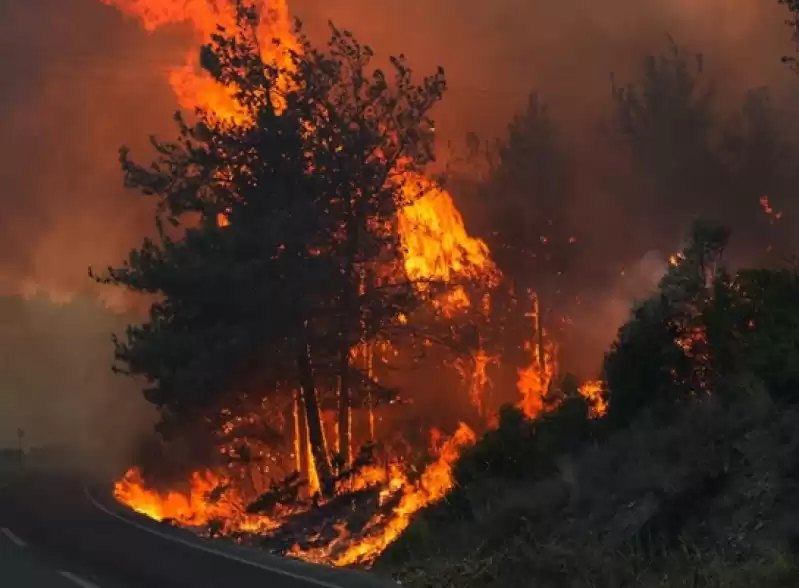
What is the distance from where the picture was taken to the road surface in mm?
12516

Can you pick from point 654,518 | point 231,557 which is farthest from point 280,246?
point 654,518

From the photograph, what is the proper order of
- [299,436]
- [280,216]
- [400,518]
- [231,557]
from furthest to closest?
[299,436]
[280,216]
[400,518]
[231,557]

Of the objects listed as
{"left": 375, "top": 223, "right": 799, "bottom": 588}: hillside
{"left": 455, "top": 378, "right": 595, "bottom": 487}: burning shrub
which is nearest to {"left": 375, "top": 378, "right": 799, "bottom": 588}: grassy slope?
{"left": 375, "top": 223, "right": 799, "bottom": 588}: hillside

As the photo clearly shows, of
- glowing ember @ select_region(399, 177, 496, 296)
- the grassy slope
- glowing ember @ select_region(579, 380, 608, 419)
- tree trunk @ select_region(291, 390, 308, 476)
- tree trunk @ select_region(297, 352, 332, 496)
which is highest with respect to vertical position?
glowing ember @ select_region(399, 177, 496, 296)

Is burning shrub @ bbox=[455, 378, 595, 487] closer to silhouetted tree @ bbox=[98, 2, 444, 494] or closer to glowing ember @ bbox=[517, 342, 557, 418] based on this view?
silhouetted tree @ bbox=[98, 2, 444, 494]

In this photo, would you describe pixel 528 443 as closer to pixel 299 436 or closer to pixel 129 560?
pixel 129 560

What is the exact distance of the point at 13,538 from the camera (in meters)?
18.1

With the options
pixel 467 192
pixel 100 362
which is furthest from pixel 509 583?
pixel 100 362

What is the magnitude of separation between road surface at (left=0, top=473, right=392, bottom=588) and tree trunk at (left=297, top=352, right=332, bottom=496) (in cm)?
591

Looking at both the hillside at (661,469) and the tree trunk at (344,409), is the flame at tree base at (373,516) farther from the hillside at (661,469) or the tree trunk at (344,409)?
the tree trunk at (344,409)

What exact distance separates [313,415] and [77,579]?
1488 cm

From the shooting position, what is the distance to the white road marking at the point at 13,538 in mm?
17094

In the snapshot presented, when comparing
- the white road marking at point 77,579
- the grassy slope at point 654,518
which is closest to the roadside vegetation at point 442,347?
the grassy slope at point 654,518

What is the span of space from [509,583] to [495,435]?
22.4ft
